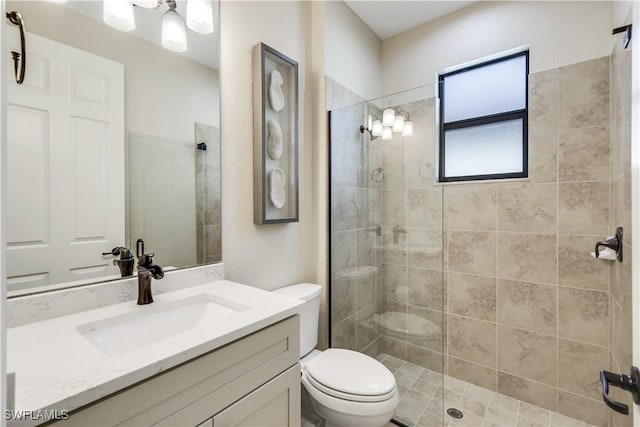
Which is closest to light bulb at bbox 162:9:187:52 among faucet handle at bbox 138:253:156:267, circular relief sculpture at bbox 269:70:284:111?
circular relief sculpture at bbox 269:70:284:111

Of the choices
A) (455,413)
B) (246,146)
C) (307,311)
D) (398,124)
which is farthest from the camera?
(398,124)

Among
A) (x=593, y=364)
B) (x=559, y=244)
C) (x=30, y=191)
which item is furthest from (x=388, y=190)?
(x=30, y=191)

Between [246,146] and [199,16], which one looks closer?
[199,16]

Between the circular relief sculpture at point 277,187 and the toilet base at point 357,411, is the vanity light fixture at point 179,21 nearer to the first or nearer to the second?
the circular relief sculpture at point 277,187

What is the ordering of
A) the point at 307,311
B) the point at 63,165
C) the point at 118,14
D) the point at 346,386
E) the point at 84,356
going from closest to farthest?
1. the point at 84,356
2. the point at 63,165
3. the point at 118,14
4. the point at 346,386
5. the point at 307,311

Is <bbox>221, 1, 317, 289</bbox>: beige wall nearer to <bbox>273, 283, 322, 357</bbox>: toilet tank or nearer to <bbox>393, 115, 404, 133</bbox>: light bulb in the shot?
<bbox>273, 283, 322, 357</bbox>: toilet tank

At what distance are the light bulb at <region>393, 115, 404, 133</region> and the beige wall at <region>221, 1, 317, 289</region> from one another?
646mm

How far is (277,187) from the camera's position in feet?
5.46

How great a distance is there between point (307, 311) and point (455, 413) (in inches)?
45.4

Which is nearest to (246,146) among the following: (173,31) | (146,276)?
(173,31)

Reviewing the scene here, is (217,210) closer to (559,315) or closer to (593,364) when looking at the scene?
(559,315)

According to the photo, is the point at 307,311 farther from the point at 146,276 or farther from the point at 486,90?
the point at 486,90

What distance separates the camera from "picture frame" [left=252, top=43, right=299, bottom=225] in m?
1.54

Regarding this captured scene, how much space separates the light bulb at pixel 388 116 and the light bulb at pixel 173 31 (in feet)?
4.12
